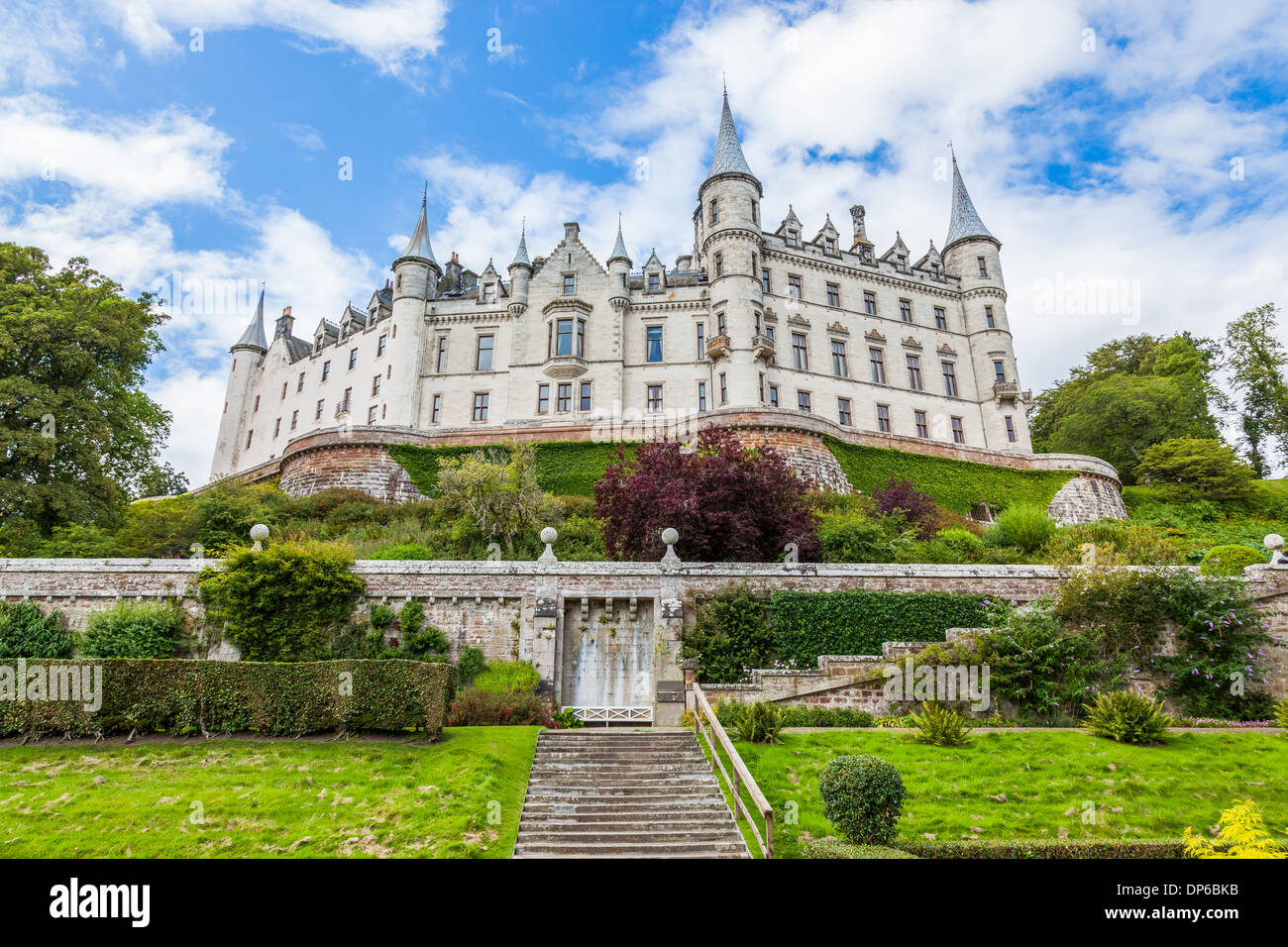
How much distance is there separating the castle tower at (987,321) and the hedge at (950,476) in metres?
6.39

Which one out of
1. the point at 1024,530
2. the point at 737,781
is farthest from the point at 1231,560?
the point at 737,781

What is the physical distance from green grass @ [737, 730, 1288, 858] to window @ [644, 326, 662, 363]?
30.9 metres

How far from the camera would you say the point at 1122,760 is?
42.3 ft

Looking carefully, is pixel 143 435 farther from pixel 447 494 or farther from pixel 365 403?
pixel 365 403

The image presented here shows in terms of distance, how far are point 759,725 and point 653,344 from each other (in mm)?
31535

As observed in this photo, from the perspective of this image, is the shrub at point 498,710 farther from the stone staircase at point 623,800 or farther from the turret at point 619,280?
the turret at point 619,280

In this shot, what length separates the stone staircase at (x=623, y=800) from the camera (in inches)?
416

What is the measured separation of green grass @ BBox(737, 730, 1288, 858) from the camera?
1072 centimetres

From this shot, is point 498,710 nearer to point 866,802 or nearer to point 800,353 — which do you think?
point 866,802

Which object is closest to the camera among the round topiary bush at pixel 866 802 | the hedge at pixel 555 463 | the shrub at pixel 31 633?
the round topiary bush at pixel 866 802

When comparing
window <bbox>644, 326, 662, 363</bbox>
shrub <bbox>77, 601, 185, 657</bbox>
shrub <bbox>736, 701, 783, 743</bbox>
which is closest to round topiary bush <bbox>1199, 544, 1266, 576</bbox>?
shrub <bbox>736, 701, 783, 743</bbox>

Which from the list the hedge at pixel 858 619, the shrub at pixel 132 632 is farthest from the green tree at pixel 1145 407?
the shrub at pixel 132 632

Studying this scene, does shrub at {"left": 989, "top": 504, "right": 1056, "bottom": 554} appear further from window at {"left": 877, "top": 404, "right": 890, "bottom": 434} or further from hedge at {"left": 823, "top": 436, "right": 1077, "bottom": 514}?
window at {"left": 877, "top": 404, "right": 890, "bottom": 434}
